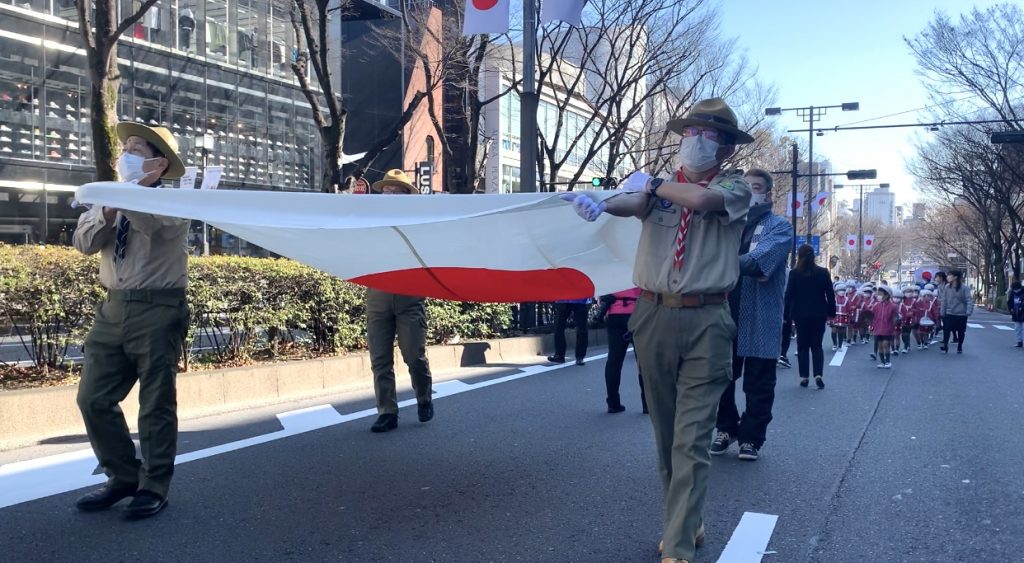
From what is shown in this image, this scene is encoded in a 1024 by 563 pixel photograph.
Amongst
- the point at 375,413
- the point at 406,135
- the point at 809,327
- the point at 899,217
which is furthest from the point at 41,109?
the point at 899,217

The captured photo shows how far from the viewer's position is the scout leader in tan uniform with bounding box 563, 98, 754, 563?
12.0 ft

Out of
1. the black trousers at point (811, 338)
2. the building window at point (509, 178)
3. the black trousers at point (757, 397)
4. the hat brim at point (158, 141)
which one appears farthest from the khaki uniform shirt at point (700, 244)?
the building window at point (509, 178)

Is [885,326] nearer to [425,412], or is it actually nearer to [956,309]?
[956,309]

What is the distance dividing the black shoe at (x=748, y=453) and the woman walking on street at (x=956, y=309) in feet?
45.5

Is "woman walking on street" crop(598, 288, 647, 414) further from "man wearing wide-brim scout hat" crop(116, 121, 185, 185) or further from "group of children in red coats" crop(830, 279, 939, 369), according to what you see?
"group of children in red coats" crop(830, 279, 939, 369)

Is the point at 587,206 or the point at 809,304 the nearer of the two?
the point at 587,206

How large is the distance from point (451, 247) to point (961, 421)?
222 inches

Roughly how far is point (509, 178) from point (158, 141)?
37.8 metres

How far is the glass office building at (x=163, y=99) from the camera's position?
21719 millimetres

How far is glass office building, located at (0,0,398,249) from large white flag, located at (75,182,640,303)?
11432 millimetres

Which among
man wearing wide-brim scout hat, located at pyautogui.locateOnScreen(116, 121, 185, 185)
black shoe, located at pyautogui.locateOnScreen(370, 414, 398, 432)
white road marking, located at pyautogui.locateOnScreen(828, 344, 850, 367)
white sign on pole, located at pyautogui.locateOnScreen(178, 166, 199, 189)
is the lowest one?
white road marking, located at pyautogui.locateOnScreen(828, 344, 850, 367)

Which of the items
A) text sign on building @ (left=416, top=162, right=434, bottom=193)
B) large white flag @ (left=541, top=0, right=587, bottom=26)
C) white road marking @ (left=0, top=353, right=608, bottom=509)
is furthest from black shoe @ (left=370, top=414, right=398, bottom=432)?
text sign on building @ (left=416, top=162, right=434, bottom=193)

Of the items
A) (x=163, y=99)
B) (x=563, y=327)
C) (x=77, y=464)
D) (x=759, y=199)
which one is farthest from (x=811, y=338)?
(x=163, y=99)

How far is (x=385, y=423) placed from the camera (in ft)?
22.7
